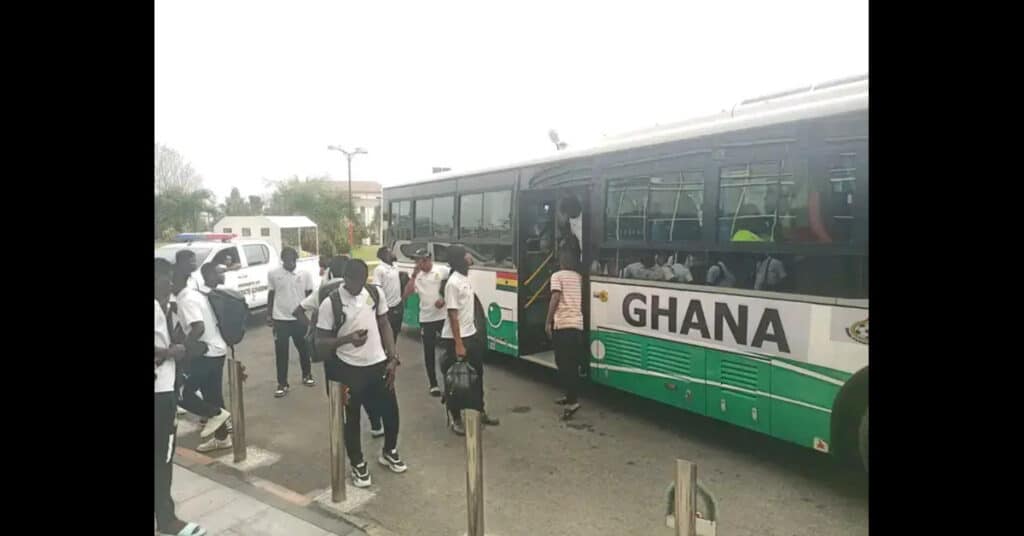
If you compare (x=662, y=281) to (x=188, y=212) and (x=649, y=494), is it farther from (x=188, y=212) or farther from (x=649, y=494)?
(x=188, y=212)

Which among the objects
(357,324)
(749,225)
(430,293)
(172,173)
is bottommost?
(357,324)

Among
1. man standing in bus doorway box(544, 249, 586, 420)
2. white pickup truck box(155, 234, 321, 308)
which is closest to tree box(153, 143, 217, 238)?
white pickup truck box(155, 234, 321, 308)

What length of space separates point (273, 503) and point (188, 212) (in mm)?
1750

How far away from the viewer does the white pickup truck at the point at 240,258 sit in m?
3.58

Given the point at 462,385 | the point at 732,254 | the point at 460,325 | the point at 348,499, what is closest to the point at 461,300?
the point at 460,325

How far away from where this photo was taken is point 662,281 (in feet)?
14.3

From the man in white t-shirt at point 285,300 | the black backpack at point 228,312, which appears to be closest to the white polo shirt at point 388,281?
the man in white t-shirt at point 285,300

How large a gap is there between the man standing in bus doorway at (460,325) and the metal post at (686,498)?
2121 millimetres

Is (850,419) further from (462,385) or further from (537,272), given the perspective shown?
(537,272)

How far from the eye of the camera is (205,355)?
399cm

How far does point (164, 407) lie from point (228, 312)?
4.39ft

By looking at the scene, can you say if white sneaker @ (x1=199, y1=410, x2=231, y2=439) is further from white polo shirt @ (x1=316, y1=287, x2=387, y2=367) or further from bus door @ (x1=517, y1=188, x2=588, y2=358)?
bus door @ (x1=517, y1=188, x2=588, y2=358)

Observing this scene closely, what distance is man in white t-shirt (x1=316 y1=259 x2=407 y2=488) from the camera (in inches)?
141
